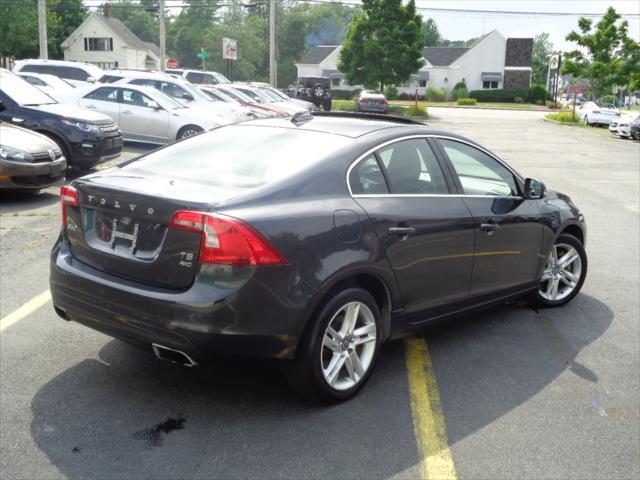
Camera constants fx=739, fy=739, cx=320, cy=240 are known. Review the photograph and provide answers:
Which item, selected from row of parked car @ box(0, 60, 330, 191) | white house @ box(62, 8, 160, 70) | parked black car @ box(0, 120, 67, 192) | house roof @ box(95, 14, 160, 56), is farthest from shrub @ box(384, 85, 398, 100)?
parked black car @ box(0, 120, 67, 192)

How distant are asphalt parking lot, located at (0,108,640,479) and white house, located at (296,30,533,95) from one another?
260ft

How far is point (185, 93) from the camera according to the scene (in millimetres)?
20312

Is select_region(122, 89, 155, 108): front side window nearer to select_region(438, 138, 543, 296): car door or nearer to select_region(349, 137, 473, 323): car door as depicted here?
select_region(438, 138, 543, 296): car door

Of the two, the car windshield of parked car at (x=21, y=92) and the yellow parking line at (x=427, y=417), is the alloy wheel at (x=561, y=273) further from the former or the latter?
the car windshield of parked car at (x=21, y=92)

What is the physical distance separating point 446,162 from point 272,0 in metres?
40.6

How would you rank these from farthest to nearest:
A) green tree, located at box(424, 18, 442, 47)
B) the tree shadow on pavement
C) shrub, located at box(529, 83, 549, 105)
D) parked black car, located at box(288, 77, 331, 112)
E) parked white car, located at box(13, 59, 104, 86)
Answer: green tree, located at box(424, 18, 442, 47), shrub, located at box(529, 83, 549, 105), parked black car, located at box(288, 77, 331, 112), parked white car, located at box(13, 59, 104, 86), the tree shadow on pavement

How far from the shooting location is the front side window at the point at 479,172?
17.5 feet

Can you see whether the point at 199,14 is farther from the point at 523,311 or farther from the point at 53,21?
the point at 523,311

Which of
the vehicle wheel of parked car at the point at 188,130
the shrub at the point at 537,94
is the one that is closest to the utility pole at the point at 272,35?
the vehicle wheel of parked car at the point at 188,130

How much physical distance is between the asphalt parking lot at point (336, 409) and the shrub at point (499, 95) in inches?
2946

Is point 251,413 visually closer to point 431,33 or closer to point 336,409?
point 336,409

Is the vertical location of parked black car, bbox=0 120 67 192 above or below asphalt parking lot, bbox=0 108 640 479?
above

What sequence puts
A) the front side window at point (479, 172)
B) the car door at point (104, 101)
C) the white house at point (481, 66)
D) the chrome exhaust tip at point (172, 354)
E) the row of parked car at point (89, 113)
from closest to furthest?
the chrome exhaust tip at point (172, 354), the front side window at point (479, 172), the row of parked car at point (89, 113), the car door at point (104, 101), the white house at point (481, 66)

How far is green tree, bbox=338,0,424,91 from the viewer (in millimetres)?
53688
